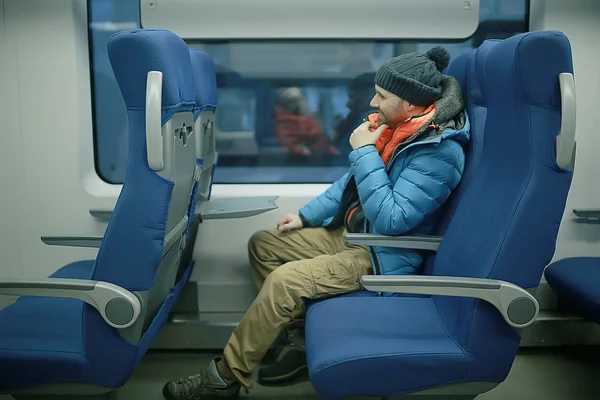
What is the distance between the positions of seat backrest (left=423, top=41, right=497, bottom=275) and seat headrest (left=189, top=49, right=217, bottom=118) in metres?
0.95

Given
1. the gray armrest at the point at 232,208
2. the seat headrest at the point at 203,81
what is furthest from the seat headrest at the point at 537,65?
the gray armrest at the point at 232,208

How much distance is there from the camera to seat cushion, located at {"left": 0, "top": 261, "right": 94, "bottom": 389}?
1606 mm

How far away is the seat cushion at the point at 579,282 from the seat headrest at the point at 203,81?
167 centimetres

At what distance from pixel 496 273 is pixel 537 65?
0.55m

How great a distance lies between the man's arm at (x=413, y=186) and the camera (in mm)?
2006

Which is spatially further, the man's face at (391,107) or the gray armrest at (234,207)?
the gray armrest at (234,207)

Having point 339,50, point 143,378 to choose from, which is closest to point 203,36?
point 339,50

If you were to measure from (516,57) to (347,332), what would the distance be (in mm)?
891

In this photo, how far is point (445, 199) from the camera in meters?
2.05

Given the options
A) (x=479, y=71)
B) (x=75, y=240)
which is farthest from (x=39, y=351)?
(x=479, y=71)

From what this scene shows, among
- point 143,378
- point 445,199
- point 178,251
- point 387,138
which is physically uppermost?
point 387,138

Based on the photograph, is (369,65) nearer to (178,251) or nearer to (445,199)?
(445,199)

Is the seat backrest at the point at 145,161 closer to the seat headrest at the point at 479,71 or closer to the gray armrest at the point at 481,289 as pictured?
the gray armrest at the point at 481,289

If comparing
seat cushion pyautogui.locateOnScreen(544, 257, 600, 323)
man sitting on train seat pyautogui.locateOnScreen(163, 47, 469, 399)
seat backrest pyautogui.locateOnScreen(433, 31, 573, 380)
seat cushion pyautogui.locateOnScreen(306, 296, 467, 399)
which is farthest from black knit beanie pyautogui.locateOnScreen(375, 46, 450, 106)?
seat cushion pyautogui.locateOnScreen(544, 257, 600, 323)
